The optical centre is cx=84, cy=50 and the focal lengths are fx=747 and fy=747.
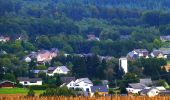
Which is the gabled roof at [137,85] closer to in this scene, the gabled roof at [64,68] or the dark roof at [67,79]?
the dark roof at [67,79]

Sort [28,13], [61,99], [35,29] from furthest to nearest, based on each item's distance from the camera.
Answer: [28,13] → [35,29] → [61,99]

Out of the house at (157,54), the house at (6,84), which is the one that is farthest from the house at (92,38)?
the house at (6,84)

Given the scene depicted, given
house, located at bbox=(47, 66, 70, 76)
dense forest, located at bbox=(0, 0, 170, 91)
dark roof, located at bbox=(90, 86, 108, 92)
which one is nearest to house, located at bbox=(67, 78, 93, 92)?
dark roof, located at bbox=(90, 86, 108, 92)

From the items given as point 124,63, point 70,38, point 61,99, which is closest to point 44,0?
point 70,38

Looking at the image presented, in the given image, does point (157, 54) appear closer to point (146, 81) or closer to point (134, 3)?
point (146, 81)

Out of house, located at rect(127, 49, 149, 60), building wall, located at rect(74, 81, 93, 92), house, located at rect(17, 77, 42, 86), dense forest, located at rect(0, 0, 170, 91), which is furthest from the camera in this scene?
house, located at rect(127, 49, 149, 60)

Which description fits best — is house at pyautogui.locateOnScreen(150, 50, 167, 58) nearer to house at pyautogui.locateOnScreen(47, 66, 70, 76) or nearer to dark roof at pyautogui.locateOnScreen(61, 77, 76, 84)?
house at pyautogui.locateOnScreen(47, 66, 70, 76)

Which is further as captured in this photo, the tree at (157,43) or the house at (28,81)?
the tree at (157,43)

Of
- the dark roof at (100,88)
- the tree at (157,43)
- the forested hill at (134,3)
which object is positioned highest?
the forested hill at (134,3)

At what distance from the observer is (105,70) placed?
33719 mm

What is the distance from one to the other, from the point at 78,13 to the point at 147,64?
1549 inches

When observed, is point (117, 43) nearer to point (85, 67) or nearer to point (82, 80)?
point (85, 67)

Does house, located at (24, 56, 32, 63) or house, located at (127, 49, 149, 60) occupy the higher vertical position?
house, located at (127, 49, 149, 60)

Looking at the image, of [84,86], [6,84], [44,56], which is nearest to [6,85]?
[6,84]
